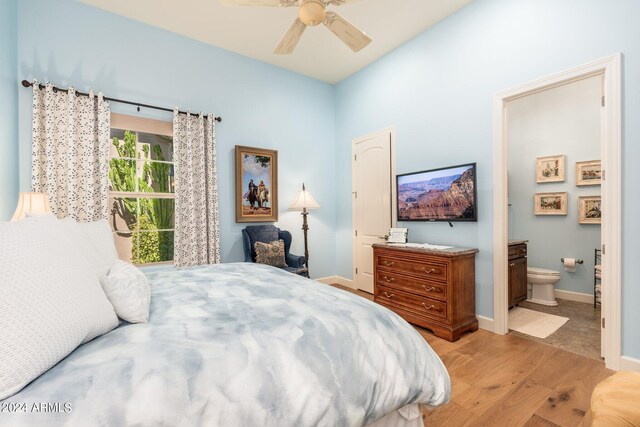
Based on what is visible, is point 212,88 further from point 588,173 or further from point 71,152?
point 588,173

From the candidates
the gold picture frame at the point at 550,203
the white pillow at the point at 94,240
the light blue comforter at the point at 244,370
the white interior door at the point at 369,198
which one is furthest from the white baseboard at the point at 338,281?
the white pillow at the point at 94,240

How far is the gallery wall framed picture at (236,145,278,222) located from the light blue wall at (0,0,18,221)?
213 cm

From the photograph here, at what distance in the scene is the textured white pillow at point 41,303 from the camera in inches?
27.5

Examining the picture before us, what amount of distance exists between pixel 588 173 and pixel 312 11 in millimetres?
4057

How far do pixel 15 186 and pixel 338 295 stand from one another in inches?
130

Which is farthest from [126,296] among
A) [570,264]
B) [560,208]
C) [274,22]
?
[560,208]

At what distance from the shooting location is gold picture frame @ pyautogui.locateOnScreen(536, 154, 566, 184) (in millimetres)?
3971

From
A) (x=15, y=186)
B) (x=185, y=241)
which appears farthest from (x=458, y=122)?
(x=15, y=186)

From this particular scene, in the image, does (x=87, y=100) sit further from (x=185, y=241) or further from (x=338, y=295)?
(x=338, y=295)

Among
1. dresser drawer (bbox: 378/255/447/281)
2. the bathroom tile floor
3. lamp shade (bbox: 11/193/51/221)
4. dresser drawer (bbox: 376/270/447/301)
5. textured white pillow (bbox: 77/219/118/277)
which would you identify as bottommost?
the bathroom tile floor

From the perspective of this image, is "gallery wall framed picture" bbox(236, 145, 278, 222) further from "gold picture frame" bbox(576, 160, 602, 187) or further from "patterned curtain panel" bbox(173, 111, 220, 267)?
"gold picture frame" bbox(576, 160, 602, 187)

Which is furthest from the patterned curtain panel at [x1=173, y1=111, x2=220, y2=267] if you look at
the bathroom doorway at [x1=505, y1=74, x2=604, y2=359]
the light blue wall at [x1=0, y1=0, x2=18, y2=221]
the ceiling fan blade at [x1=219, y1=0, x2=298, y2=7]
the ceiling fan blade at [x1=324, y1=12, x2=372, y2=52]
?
the bathroom doorway at [x1=505, y1=74, x2=604, y2=359]

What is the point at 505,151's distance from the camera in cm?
286

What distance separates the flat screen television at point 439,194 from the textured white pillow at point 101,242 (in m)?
3.04
